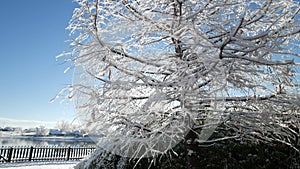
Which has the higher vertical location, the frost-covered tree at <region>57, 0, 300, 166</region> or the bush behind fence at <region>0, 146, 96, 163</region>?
the frost-covered tree at <region>57, 0, 300, 166</region>

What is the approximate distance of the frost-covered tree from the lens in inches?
93.5

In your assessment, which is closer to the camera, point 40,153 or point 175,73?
point 175,73

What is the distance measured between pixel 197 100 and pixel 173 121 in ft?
1.19

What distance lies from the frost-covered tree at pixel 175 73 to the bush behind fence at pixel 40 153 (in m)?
9.98

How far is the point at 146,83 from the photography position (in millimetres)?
2662

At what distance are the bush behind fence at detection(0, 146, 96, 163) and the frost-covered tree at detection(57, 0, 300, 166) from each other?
998 cm

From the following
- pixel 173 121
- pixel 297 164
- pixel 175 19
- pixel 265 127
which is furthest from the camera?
pixel 297 164

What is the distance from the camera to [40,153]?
1334cm

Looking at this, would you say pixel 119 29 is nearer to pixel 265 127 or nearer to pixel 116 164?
pixel 265 127

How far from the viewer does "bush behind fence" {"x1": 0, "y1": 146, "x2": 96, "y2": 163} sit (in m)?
12.0

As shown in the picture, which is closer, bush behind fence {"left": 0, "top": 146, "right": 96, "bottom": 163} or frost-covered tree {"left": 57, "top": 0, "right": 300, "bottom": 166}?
frost-covered tree {"left": 57, "top": 0, "right": 300, "bottom": 166}

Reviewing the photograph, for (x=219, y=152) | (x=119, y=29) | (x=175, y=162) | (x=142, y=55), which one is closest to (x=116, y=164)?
(x=175, y=162)

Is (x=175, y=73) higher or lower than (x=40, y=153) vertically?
higher

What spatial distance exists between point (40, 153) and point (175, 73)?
13.7 meters
